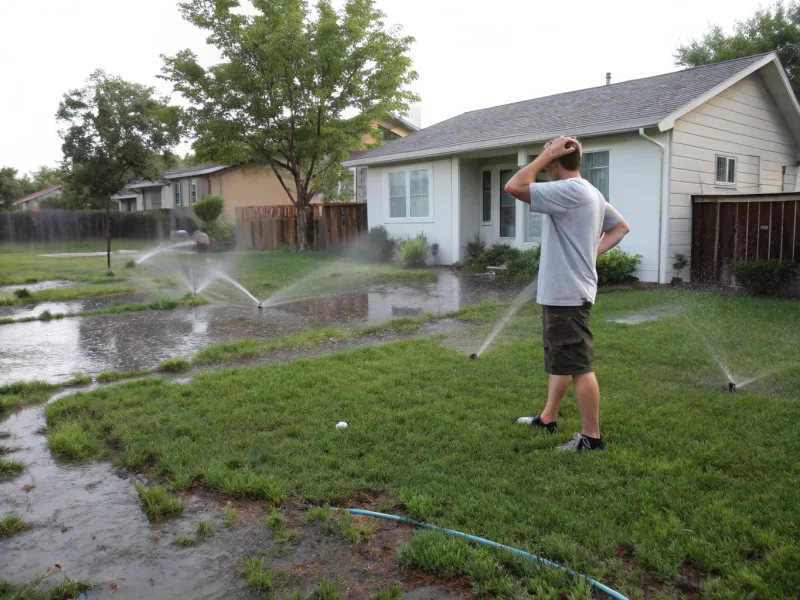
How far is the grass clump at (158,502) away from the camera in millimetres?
3299

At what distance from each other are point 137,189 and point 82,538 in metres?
44.0

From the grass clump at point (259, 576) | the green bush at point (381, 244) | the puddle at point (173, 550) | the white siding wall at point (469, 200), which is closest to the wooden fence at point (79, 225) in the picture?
the green bush at point (381, 244)

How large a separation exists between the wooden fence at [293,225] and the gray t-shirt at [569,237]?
1706 cm

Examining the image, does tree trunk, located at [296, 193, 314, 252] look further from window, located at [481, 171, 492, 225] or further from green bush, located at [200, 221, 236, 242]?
window, located at [481, 171, 492, 225]

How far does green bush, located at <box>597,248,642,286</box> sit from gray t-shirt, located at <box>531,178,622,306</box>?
318 inches

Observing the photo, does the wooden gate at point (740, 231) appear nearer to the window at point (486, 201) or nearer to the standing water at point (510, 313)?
the standing water at point (510, 313)

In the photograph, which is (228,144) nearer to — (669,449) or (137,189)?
(669,449)

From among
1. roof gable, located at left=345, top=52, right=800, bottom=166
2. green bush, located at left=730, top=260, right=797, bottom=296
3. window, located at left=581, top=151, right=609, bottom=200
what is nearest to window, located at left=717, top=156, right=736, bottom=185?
roof gable, located at left=345, top=52, right=800, bottom=166

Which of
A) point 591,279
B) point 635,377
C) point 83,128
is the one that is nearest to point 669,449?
point 591,279

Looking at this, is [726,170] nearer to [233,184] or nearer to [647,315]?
[647,315]

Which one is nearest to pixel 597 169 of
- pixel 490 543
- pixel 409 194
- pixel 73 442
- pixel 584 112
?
pixel 584 112

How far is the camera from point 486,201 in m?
17.1

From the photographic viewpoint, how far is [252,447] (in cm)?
407

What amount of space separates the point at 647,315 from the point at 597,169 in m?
5.52
